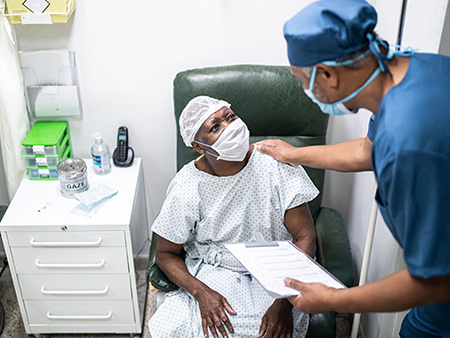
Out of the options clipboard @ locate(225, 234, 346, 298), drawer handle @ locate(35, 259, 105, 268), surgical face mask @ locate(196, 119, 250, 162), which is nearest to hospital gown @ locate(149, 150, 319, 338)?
surgical face mask @ locate(196, 119, 250, 162)

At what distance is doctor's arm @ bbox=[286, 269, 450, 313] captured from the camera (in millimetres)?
1135

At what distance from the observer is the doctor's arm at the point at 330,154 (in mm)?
1640

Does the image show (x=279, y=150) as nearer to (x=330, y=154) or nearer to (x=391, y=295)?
(x=330, y=154)

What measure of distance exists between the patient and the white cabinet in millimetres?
221

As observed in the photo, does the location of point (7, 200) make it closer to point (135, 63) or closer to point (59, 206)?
point (59, 206)

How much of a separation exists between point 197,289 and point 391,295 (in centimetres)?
84

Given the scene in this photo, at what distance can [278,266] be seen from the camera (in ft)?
5.26

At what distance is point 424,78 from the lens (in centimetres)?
112

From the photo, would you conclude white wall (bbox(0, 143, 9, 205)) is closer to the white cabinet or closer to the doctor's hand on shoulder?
the white cabinet

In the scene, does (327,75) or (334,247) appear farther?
(334,247)

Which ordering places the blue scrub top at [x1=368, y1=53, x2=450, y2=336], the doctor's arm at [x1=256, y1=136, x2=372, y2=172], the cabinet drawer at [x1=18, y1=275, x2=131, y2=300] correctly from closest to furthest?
the blue scrub top at [x1=368, y1=53, x2=450, y2=336] → the doctor's arm at [x1=256, y1=136, x2=372, y2=172] → the cabinet drawer at [x1=18, y1=275, x2=131, y2=300]

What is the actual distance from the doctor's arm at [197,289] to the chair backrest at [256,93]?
57 centimetres

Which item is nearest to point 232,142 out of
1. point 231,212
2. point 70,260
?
point 231,212

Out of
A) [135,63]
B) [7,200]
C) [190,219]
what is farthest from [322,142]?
[7,200]
